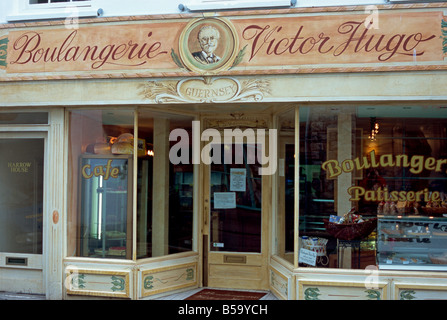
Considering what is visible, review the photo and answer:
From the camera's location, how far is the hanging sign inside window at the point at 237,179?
746 centimetres

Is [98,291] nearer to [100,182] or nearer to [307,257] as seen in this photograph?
[100,182]

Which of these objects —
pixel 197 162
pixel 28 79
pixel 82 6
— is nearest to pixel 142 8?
pixel 82 6

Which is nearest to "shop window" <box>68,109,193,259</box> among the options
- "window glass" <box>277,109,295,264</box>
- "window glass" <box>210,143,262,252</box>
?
"window glass" <box>210,143,262,252</box>

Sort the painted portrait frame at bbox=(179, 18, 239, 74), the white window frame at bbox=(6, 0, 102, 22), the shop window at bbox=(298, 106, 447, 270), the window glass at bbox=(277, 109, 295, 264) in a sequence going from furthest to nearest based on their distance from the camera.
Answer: the white window frame at bbox=(6, 0, 102, 22)
the window glass at bbox=(277, 109, 295, 264)
the painted portrait frame at bbox=(179, 18, 239, 74)
the shop window at bbox=(298, 106, 447, 270)

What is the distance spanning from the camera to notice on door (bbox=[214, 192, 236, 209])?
24.5ft

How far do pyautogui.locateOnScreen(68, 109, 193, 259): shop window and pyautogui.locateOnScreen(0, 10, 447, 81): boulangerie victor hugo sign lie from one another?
2.59 feet

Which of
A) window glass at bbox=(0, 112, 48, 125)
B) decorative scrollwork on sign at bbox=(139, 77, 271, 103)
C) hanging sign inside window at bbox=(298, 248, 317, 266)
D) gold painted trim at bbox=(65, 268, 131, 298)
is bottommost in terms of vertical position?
gold painted trim at bbox=(65, 268, 131, 298)

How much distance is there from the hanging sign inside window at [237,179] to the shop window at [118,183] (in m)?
1.10

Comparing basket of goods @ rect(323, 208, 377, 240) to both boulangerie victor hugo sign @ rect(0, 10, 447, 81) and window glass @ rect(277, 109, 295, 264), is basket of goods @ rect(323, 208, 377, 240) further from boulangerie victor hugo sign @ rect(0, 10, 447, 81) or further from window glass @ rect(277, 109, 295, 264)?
boulangerie victor hugo sign @ rect(0, 10, 447, 81)

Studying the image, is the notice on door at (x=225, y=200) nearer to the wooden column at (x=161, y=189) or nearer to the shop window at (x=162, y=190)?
the shop window at (x=162, y=190)

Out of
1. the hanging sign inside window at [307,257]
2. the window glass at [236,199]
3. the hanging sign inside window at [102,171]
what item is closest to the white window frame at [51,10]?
the hanging sign inside window at [102,171]

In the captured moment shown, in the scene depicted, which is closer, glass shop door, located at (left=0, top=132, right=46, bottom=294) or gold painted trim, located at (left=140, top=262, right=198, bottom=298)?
gold painted trim, located at (left=140, top=262, right=198, bottom=298)

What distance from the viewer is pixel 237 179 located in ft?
24.6
